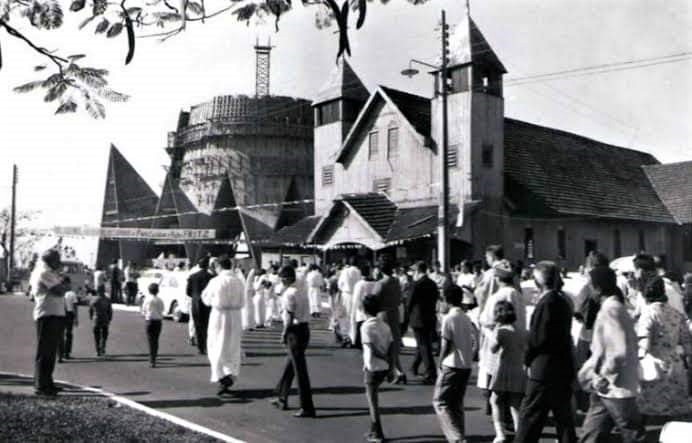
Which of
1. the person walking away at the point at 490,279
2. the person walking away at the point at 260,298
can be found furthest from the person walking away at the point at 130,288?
the person walking away at the point at 490,279

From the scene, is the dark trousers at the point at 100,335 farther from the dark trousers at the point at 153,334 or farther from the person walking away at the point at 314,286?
the person walking away at the point at 314,286

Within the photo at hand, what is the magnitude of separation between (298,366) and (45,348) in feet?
11.6

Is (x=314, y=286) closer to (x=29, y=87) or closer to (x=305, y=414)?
(x=305, y=414)

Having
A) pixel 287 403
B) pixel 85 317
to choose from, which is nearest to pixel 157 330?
pixel 287 403

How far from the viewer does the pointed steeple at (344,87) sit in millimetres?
36281

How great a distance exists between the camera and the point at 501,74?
99.6 feet

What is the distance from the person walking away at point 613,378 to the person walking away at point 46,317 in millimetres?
6972

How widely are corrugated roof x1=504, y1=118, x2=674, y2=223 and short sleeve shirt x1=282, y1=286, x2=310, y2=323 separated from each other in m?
22.2

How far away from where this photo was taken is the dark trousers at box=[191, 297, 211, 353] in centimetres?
1409

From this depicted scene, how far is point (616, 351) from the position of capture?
5.66m

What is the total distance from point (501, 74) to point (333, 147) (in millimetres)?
9868

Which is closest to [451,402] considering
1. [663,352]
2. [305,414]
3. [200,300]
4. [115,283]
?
[663,352]

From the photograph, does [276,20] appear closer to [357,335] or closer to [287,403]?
[287,403]

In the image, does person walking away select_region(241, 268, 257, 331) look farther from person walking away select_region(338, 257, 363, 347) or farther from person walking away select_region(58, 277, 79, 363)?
person walking away select_region(58, 277, 79, 363)
